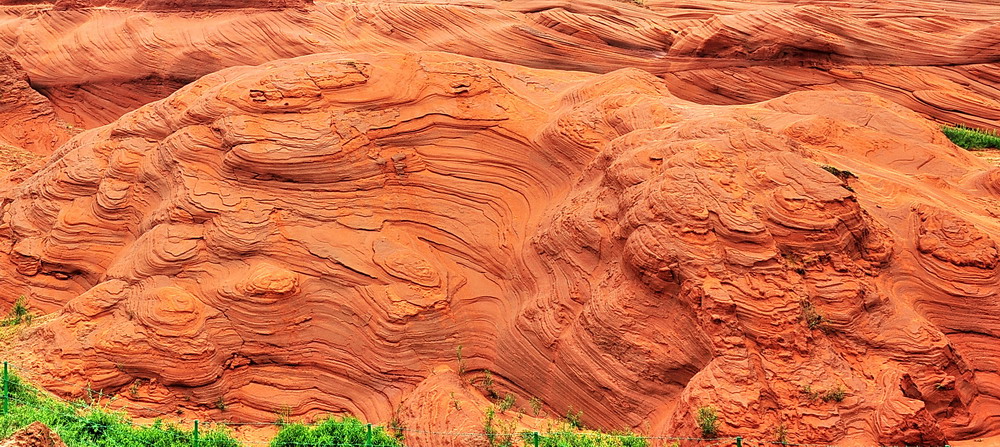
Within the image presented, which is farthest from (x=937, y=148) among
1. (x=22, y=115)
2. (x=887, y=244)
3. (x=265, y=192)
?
(x=22, y=115)

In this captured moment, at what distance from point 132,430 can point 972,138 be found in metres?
14.7

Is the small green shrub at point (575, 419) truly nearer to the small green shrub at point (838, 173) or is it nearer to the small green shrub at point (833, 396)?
the small green shrub at point (833, 396)

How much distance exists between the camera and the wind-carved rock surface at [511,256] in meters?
10.5

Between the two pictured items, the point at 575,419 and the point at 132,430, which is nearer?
the point at 132,430

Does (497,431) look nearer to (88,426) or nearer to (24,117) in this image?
(88,426)

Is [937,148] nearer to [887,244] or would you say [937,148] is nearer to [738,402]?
[887,244]

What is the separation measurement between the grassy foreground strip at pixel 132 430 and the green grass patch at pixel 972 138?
1213 centimetres

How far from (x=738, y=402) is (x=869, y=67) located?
509 inches

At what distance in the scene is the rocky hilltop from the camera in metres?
10.5

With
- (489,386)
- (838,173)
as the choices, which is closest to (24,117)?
(489,386)

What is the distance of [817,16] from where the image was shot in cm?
2084

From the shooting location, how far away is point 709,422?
968 cm

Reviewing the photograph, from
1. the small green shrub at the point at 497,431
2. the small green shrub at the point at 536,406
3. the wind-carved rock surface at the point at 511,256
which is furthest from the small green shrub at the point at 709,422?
the small green shrub at the point at 536,406

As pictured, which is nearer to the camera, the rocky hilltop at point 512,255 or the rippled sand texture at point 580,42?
the rocky hilltop at point 512,255
